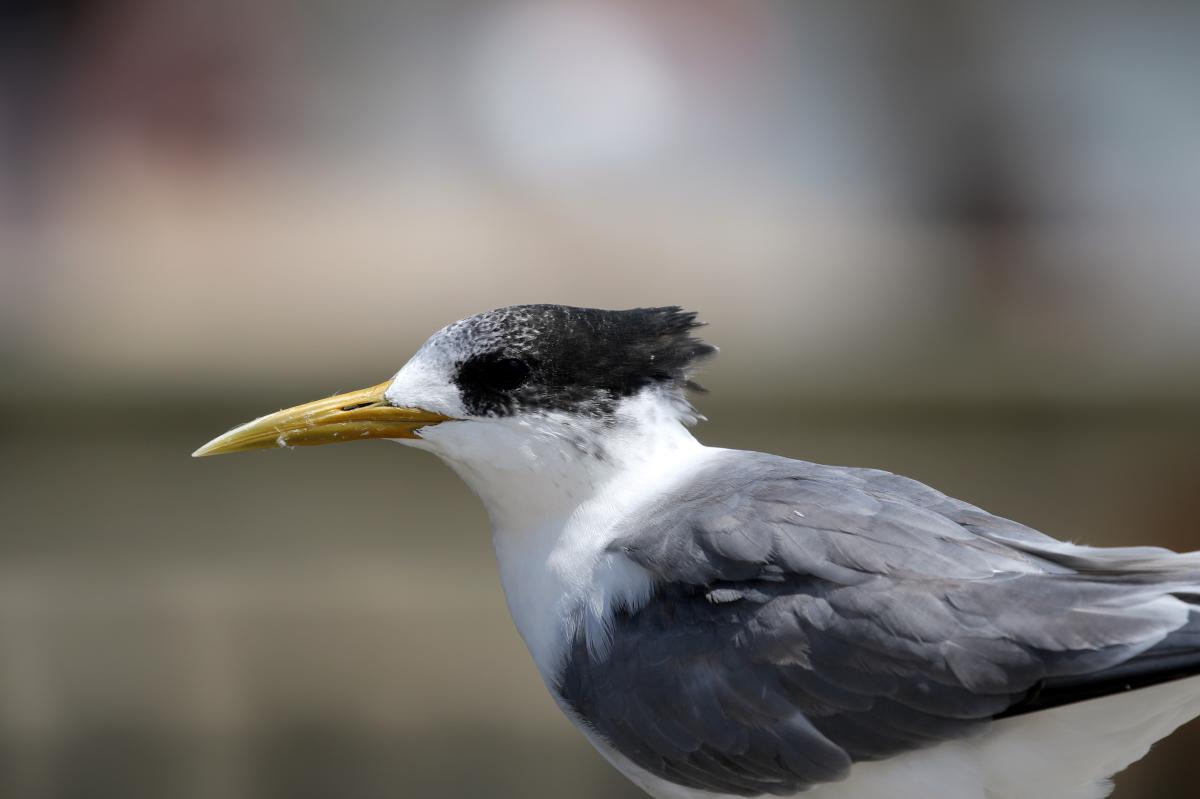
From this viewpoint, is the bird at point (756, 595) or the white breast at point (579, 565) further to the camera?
the white breast at point (579, 565)

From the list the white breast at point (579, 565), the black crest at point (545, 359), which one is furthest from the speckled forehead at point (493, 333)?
the white breast at point (579, 565)

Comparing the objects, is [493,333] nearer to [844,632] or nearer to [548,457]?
[548,457]

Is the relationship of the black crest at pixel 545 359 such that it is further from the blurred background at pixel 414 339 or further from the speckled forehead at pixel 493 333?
the blurred background at pixel 414 339

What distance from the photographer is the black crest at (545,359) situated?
1.95 m

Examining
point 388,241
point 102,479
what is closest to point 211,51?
point 388,241

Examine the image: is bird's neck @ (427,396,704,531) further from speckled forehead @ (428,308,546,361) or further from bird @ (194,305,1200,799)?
speckled forehead @ (428,308,546,361)

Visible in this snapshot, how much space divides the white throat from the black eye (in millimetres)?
54

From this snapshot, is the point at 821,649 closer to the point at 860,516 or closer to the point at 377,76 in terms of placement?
the point at 860,516

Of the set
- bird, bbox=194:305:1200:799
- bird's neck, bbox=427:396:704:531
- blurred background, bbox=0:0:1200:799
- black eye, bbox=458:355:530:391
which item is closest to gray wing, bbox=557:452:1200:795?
bird, bbox=194:305:1200:799

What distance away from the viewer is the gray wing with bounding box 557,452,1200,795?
1.62 m

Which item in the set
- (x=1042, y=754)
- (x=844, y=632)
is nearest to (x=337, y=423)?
(x=844, y=632)

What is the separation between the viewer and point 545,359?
1957 mm

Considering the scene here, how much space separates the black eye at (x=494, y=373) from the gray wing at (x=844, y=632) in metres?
0.29

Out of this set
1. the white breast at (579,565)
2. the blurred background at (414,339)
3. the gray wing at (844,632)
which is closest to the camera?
the gray wing at (844,632)
